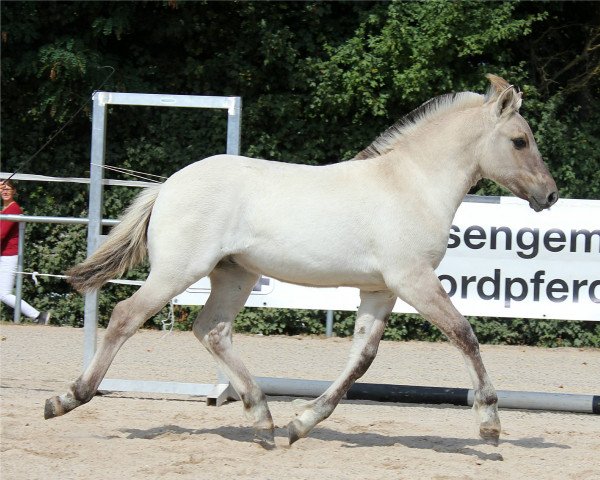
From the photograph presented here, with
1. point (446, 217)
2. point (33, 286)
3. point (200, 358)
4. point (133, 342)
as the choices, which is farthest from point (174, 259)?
point (33, 286)

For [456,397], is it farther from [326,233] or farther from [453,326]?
[326,233]

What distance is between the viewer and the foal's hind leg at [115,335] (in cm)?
561

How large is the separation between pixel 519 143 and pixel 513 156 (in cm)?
9

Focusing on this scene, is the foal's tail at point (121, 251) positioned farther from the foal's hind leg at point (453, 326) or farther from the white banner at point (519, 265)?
the white banner at point (519, 265)

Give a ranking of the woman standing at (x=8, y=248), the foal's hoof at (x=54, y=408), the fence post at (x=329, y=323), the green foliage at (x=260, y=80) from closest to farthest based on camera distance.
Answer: the foal's hoof at (x=54, y=408) < the woman standing at (x=8, y=248) < the fence post at (x=329, y=323) < the green foliage at (x=260, y=80)

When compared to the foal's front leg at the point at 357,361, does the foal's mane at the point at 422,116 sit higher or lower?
higher

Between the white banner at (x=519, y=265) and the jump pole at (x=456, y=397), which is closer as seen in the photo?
the jump pole at (x=456, y=397)

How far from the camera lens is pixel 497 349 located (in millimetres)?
11109

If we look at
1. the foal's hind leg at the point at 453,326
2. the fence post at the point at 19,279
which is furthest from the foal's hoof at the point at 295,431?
the fence post at the point at 19,279

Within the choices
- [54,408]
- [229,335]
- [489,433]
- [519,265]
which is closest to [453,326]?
[489,433]

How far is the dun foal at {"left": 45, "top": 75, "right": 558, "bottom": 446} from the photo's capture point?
557 centimetres

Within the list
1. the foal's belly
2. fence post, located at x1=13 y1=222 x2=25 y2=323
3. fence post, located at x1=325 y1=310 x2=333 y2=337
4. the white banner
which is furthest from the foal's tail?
fence post, located at x1=13 y1=222 x2=25 y2=323

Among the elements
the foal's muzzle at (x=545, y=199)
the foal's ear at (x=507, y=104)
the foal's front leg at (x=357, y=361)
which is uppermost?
the foal's ear at (x=507, y=104)

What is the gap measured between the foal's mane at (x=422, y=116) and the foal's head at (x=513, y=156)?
208 millimetres
